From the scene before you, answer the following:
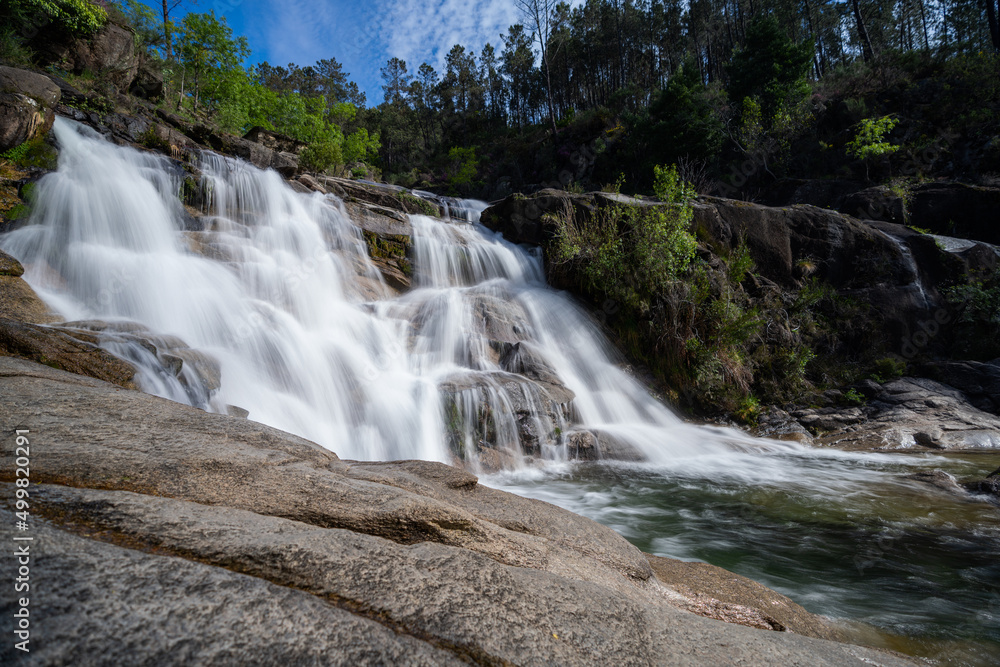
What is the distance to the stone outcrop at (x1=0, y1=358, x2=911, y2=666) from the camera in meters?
0.97

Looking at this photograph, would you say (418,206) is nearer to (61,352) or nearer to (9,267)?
(9,267)

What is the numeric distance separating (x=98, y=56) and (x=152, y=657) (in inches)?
700

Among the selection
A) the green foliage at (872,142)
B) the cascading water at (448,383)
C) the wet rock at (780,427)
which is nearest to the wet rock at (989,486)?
the cascading water at (448,383)

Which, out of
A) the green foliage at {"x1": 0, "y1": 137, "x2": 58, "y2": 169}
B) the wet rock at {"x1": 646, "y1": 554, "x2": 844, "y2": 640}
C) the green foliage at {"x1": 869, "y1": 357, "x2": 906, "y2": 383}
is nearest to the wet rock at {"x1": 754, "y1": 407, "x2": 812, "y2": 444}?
the green foliage at {"x1": 869, "y1": 357, "x2": 906, "y2": 383}

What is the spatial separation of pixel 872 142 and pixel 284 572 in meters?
22.8

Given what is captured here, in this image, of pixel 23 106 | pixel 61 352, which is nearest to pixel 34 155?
pixel 23 106

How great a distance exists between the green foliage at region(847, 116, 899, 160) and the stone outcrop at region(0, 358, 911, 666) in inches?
799

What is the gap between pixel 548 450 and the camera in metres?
6.86

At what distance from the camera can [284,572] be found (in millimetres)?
1250

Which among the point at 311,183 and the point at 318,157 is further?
→ the point at 318,157

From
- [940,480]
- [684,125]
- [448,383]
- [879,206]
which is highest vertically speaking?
[684,125]

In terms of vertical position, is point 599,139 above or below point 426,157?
below

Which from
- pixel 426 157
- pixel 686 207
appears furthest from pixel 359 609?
pixel 426 157

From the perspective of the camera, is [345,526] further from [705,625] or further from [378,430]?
[378,430]
